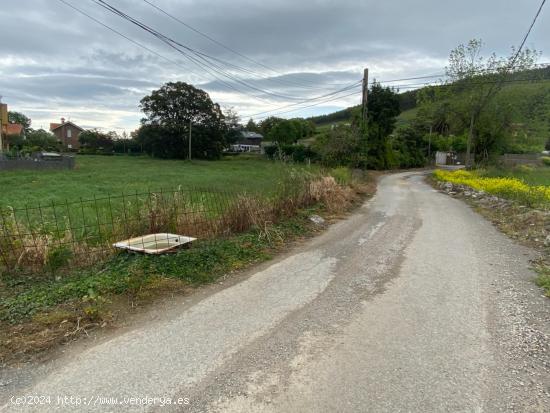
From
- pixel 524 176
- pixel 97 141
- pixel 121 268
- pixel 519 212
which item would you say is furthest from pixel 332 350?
pixel 97 141

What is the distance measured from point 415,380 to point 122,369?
225 centimetres

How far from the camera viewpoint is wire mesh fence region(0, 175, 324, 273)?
16.5ft

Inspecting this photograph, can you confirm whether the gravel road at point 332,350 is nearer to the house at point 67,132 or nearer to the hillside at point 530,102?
the hillside at point 530,102

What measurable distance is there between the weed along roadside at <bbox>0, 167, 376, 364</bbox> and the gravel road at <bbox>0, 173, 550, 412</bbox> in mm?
428

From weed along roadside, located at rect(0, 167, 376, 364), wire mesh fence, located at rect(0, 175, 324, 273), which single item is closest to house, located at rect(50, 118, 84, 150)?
wire mesh fence, located at rect(0, 175, 324, 273)

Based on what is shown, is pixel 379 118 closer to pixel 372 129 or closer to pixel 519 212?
pixel 372 129

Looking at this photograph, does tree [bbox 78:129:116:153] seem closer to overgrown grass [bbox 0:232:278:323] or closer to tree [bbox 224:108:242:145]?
tree [bbox 224:108:242:145]

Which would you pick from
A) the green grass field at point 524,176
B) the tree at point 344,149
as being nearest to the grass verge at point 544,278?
the green grass field at point 524,176

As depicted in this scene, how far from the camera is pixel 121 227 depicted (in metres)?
6.05

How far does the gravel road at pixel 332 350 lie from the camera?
2.53 metres

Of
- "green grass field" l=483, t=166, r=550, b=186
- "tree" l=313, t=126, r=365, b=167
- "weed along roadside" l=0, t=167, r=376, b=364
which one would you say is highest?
"tree" l=313, t=126, r=365, b=167

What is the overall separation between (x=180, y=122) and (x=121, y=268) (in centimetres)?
4979

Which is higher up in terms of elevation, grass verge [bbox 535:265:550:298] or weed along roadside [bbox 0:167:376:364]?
weed along roadside [bbox 0:167:376:364]

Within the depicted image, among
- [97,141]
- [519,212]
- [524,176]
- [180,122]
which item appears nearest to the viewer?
[519,212]
